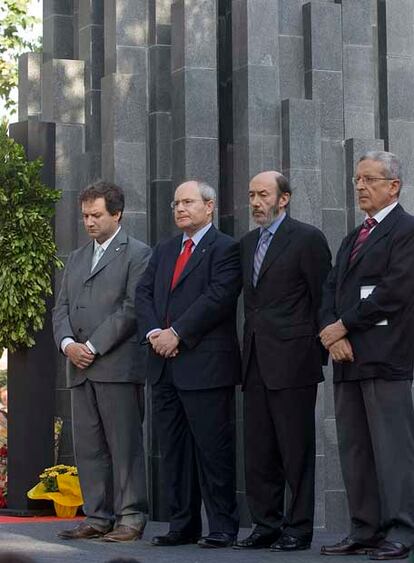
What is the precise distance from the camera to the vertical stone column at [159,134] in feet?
31.7

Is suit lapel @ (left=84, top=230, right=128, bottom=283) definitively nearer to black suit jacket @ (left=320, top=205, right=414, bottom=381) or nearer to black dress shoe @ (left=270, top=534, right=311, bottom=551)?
black suit jacket @ (left=320, top=205, right=414, bottom=381)

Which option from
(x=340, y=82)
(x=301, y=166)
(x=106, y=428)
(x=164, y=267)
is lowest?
(x=106, y=428)

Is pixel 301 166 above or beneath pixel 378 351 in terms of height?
above

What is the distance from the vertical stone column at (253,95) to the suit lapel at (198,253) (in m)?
1.82

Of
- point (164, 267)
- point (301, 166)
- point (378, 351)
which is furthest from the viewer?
point (301, 166)

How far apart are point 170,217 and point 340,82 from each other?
4.84 feet

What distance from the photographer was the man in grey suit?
7410 mm

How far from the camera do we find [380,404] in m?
6.39

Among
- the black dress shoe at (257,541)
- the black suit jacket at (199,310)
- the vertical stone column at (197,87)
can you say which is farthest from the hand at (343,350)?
the vertical stone column at (197,87)

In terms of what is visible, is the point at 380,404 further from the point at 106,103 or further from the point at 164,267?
the point at 106,103

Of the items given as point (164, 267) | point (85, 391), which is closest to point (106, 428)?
point (85, 391)

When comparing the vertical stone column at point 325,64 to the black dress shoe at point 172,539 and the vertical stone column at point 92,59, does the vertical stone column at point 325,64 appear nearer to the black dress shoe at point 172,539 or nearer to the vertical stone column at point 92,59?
the vertical stone column at point 92,59

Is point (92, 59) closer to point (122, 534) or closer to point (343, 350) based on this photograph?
point (122, 534)

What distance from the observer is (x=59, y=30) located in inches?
433
